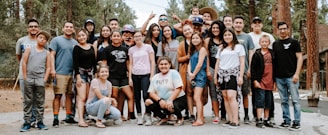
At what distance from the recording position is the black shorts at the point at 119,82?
7145 millimetres

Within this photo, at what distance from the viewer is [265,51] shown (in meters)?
6.87

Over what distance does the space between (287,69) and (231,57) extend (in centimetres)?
100

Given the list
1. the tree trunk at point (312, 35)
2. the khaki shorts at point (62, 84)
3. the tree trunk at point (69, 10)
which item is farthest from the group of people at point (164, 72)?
the tree trunk at point (69, 10)

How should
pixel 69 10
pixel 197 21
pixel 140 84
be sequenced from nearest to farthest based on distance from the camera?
pixel 140 84
pixel 197 21
pixel 69 10

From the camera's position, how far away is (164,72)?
6914 mm

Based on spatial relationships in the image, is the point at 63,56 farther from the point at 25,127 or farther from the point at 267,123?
the point at 267,123

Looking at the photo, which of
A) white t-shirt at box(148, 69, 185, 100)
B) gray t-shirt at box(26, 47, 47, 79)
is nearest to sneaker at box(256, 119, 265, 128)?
white t-shirt at box(148, 69, 185, 100)

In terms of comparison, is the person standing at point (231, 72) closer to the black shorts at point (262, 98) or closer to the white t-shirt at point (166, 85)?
the black shorts at point (262, 98)

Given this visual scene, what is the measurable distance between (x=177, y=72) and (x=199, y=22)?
46.2 inches

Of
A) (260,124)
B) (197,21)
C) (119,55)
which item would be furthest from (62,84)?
(260,124)

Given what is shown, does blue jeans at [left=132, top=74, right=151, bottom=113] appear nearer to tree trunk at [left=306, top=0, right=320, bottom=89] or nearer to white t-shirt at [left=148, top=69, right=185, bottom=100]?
white t-shirt at [left=148, top=69, right=185, bottom=100]

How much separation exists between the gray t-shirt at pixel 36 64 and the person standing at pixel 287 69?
404cm

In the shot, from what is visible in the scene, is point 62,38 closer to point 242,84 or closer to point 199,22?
point 199,22

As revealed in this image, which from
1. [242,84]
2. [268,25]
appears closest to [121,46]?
[242,84]
